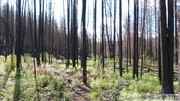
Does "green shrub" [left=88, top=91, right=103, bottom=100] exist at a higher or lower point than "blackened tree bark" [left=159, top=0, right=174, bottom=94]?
lower

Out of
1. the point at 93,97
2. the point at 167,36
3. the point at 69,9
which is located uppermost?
the point at 69,9

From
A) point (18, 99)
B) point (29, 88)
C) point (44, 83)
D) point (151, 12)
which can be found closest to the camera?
point (18, 99)

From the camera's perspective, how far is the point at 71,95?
8.22 meters

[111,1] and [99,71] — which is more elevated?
[111,1]

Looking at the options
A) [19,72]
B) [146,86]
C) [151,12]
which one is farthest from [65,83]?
[151,12]

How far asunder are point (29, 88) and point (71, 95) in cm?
167

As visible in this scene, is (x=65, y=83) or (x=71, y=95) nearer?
(x=71, y=95)

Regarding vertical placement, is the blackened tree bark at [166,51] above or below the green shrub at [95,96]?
above

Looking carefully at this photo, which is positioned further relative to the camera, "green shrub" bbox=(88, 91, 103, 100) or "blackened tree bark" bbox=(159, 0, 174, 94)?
"green shrub" bbox=(88, 91, 103, 100)

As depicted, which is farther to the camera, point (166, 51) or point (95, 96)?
point (95, 96)

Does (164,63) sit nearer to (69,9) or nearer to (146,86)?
(146,86)

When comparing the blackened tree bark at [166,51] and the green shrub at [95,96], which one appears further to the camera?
the green shrub at [95,96]

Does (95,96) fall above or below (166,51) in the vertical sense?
below

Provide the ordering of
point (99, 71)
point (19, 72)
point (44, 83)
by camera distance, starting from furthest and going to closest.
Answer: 1. point (99, 71)
2. point (19, 72)
3. point (44, 83)
